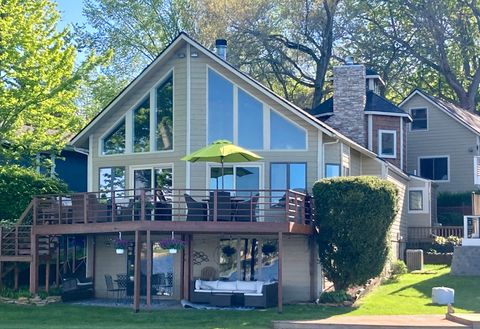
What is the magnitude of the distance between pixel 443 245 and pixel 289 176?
1126 centimetres

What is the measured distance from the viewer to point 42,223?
2598 centimetres

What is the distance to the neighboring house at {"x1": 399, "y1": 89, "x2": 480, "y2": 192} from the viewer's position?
137 ft

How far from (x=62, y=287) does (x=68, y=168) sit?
39.1 feet

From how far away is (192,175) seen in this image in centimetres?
2656

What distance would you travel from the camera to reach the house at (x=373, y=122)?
1341 inches

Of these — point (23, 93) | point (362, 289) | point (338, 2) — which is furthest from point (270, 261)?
point (338, 2)

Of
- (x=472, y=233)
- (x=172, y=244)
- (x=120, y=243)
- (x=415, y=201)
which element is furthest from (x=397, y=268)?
(x=120, y=243)

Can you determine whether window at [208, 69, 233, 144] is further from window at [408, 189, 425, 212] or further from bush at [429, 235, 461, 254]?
window at [408, 189, 425, 212]

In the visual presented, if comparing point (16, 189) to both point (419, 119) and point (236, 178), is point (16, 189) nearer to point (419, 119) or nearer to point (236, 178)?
point (236, 178)

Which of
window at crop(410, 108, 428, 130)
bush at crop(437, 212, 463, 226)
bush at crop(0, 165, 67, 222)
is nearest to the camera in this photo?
bush at crop(0, 165, 67, 222)

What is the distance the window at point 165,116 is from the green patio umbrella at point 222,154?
9.31 ft

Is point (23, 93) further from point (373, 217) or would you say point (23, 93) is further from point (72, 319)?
point (373, 217)

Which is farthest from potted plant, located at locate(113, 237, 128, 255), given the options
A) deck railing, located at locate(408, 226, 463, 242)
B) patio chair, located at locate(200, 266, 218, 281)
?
deck railing, located at locate(408, 226, 463, 242)

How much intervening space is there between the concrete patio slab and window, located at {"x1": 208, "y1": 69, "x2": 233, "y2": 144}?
25.0 feet
